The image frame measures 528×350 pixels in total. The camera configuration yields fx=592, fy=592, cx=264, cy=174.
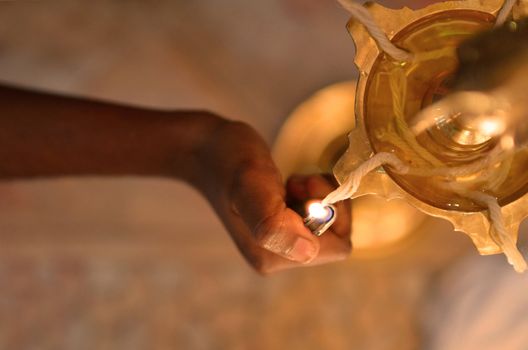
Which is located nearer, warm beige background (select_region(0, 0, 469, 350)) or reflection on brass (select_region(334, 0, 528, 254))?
reflection on brass (select_region(334, 0, 528, 254))

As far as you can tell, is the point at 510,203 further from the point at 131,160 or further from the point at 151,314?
the point at 151,314

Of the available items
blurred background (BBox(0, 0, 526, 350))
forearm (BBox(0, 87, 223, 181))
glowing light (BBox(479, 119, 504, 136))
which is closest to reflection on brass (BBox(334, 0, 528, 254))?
glowing light (BBox(479, 119, 504, 136))

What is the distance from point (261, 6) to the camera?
794 mm

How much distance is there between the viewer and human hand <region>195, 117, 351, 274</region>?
15.0 inches

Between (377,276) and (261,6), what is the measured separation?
0.39 metres

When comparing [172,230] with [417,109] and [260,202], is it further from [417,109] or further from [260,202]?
[417,109]

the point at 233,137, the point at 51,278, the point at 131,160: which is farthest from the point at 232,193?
the point at 51,278

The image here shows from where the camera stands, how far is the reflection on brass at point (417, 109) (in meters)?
0.29

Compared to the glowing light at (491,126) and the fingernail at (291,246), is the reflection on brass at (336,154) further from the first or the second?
the glowing light at (491,126)

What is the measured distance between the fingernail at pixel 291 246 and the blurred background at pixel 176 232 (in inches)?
14.8

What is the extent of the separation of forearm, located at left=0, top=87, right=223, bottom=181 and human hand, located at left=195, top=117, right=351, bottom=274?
0.04 meters

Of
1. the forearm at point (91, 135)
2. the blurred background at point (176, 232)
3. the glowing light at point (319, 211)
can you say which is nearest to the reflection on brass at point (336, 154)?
the blurred background at point (176, 232)

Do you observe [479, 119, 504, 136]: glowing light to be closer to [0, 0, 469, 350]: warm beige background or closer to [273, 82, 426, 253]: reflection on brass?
[273, 82, 426, 253]: reflection on brass

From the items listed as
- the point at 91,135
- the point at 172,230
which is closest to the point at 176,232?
the point at 172,230
